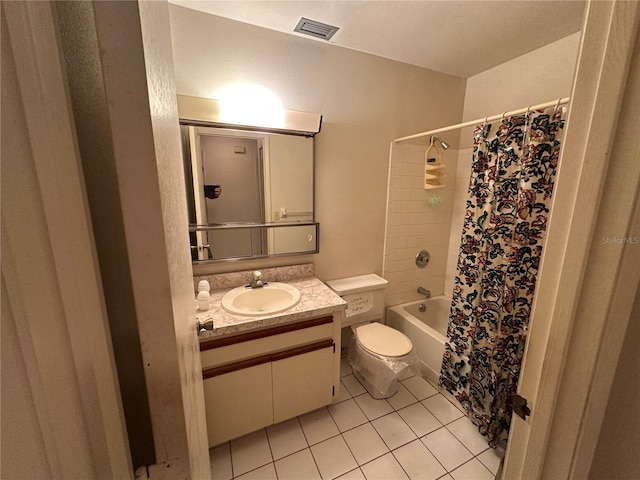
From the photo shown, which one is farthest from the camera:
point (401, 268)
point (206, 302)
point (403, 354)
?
point (401, 268)

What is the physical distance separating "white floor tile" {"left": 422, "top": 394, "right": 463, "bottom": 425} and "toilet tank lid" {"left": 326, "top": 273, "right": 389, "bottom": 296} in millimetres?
839

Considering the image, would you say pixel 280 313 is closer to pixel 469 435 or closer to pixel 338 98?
pixel 469 435

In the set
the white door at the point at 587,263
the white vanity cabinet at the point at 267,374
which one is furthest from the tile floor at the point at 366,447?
the white door at the point at 587,263

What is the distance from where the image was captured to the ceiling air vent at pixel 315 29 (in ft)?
4.82

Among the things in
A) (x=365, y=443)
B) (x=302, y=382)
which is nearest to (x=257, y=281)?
(x=302, y=382)

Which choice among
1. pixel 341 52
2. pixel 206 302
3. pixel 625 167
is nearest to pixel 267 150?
pixel 341 52

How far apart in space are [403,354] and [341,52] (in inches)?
81.4

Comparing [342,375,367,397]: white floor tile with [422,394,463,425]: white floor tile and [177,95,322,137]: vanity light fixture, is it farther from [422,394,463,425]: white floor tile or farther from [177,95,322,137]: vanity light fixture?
[177,95,322,137]: vanity light fixture

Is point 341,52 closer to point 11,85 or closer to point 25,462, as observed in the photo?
point 11,85

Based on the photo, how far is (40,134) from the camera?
0.79ft

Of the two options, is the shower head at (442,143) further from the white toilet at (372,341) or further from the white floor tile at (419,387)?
the white floor tile at (419,387)

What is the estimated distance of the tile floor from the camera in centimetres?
132

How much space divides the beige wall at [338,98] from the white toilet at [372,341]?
0.61ft

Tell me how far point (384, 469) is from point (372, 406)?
0.39 m
